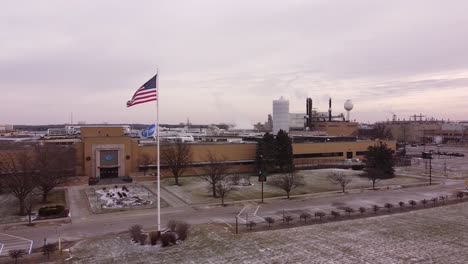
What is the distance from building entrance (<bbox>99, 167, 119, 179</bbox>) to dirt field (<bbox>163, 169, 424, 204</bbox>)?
26.5 ft

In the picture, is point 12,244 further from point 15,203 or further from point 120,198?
point 120,198

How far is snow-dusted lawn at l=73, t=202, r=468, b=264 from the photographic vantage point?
69.6 feet

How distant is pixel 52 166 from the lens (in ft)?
146

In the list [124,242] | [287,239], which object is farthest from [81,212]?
[287,239]

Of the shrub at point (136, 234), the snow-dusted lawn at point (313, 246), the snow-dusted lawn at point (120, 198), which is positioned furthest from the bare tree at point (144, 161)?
the shrub at point (136, 234)

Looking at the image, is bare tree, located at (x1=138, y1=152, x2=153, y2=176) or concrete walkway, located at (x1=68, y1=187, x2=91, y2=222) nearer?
concrete walkway, located at (x1=68, y1=187, x2=91, y2=222)

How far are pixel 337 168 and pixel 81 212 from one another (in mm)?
45356

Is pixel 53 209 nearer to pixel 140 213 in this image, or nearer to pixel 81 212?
pixel 81 212

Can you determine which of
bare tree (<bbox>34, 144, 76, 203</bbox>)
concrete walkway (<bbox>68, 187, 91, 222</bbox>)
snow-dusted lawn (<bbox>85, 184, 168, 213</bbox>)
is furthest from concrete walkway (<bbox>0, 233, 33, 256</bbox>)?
bare tree (<bbox>34, 144, 76, 203</bbox>)

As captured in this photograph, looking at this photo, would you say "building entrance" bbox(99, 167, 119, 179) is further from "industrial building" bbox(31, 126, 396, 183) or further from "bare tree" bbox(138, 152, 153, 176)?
"bare tree" bbox(138, 152, 153, 176)

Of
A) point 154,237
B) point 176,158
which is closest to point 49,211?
point 154,237

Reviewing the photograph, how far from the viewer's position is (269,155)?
60906 mm

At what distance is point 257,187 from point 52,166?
24792mm

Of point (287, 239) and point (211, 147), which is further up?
point (211, 147)
